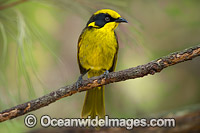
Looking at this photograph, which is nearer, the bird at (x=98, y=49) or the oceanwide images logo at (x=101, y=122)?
the oceanwide images logo at (x=101, y=122)

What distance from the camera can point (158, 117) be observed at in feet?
8.36

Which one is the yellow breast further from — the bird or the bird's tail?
the bird's tail

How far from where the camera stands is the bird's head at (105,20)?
269cm

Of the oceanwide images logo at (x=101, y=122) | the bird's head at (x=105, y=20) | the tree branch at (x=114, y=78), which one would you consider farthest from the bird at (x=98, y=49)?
the tree branch at (x=114, y=78)

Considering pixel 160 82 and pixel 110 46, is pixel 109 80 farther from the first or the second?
pixel 160 82

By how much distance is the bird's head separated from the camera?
2.69 metres

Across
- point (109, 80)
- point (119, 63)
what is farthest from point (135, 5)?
point (109, 80)

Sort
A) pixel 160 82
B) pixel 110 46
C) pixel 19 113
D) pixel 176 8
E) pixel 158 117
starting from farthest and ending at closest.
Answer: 1. pixel 160 82
2. pixel 176 8
3. pixel 110 46
4. pixel 158 117
5. pixel 19 113

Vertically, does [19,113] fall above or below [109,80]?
below

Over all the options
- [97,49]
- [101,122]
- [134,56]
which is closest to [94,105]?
[101,122]

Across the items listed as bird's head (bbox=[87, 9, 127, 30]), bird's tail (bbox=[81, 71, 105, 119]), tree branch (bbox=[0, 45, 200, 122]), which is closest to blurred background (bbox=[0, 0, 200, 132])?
bird's head (bbox=[87, 9, 127, 30])

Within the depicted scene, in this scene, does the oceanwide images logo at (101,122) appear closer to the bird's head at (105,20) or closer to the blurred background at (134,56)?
the blurred background at (134,56)

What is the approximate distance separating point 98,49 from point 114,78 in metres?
0.78

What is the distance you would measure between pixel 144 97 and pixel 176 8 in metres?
1.03
